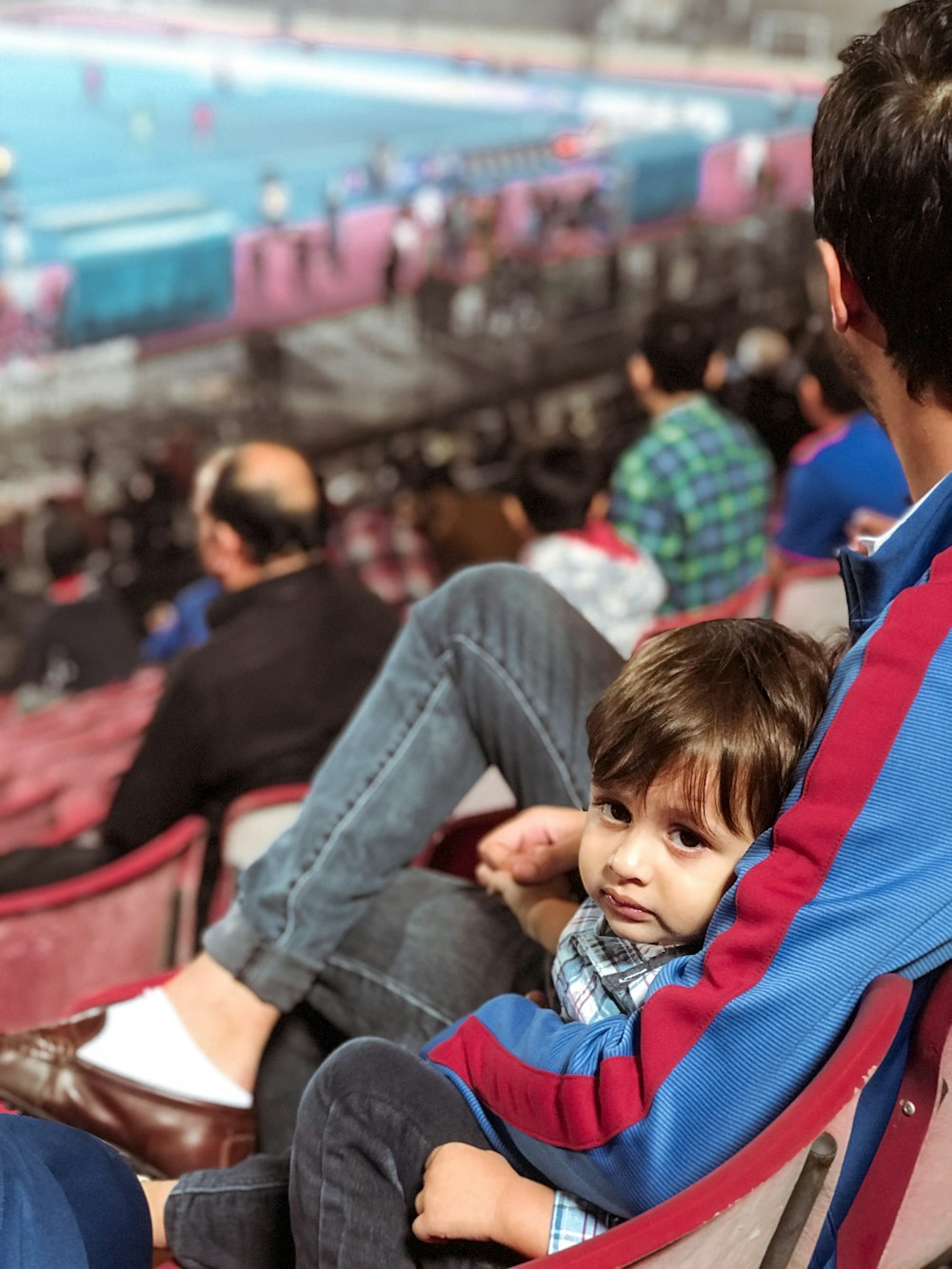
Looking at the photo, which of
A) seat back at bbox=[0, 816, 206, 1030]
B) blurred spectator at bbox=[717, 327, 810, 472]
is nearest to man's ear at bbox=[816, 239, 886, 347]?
seat back at bbox=[0, 816, 206, 1030]

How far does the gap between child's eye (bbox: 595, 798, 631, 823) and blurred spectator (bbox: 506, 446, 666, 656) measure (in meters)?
1.45

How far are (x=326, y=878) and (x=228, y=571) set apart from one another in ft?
3.52

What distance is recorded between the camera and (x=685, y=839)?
102cm

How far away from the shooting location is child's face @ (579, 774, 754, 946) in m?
1.00

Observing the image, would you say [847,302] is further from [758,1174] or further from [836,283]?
[758,1174]

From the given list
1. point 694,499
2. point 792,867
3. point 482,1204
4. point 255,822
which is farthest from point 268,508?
point 792,867

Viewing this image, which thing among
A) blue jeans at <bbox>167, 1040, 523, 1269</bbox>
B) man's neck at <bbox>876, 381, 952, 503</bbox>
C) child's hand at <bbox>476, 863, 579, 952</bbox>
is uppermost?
man's neck at <bbox>876, 381, 952, 503</bbox>

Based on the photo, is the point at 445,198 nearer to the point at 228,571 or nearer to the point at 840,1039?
the point at 228,571

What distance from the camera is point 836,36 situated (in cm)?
709

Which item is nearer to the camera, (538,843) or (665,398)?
(538,843)

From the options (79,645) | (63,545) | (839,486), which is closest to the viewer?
(839,486)

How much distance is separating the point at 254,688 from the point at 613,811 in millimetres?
1075

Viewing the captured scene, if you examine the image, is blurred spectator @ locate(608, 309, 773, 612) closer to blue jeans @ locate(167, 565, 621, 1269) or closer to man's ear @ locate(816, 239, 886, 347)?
blue jeans @ locate(167, 565, 621, 1269)

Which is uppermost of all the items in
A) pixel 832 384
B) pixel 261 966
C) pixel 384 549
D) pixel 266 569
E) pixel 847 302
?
pixel 847 302
